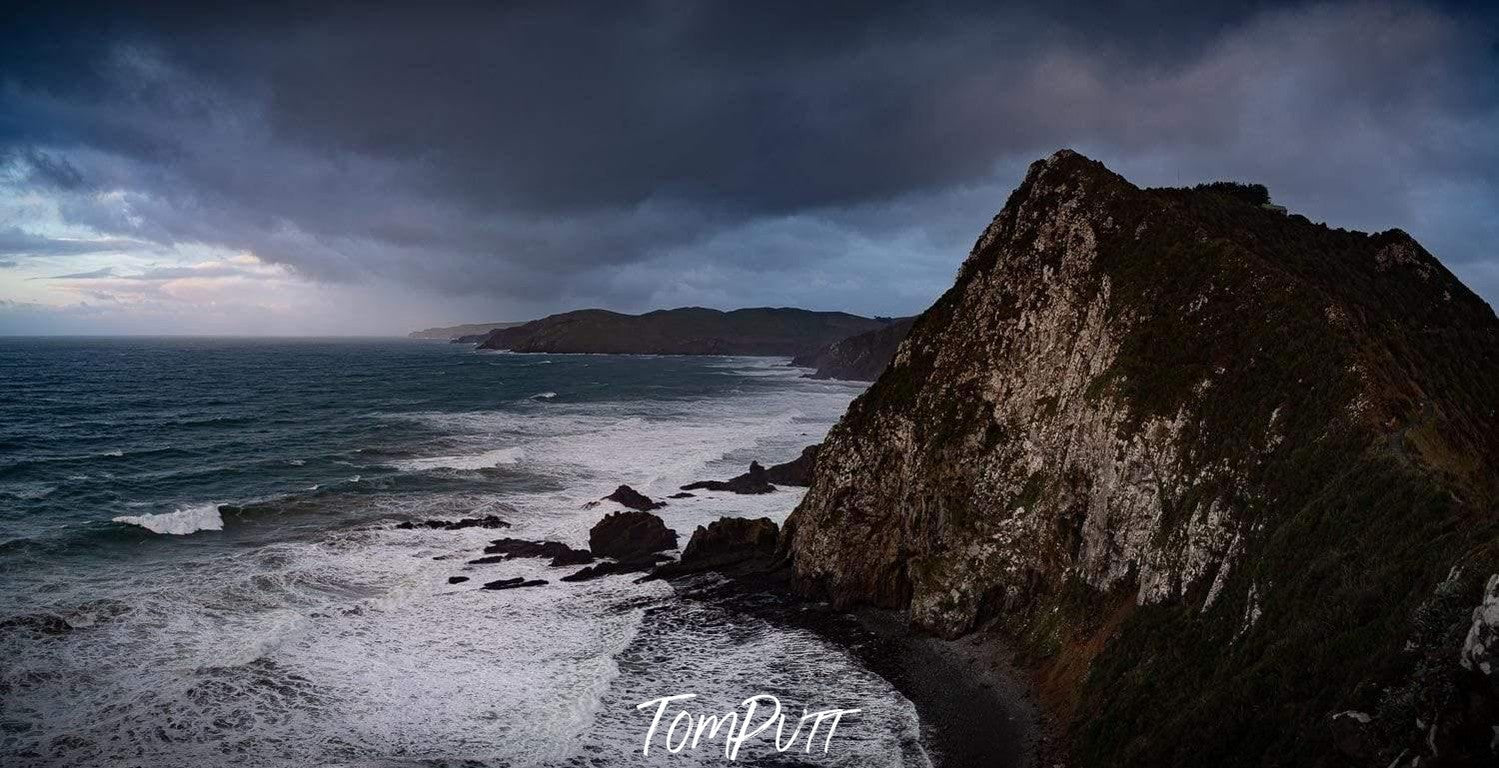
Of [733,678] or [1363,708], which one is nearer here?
[1363,708]

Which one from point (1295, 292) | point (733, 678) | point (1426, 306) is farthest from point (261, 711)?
point (1426, 306)

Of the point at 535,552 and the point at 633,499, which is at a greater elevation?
the point at 633,499

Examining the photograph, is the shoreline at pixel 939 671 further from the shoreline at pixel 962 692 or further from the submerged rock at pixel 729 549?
the submerged rock at pixel 729 549

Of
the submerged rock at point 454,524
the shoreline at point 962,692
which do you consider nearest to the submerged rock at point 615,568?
the submerged rock at point 454,524

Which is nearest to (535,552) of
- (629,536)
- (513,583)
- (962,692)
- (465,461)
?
(513,583)

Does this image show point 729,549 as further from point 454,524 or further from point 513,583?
point 454,524

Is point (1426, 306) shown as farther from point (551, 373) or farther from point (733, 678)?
point (551, 373)

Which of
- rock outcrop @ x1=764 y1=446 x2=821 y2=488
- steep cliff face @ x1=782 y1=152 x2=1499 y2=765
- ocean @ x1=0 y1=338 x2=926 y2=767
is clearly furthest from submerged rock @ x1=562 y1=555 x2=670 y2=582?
rock outcrop @ x1=764 y1=446 x2=821 y2=488
